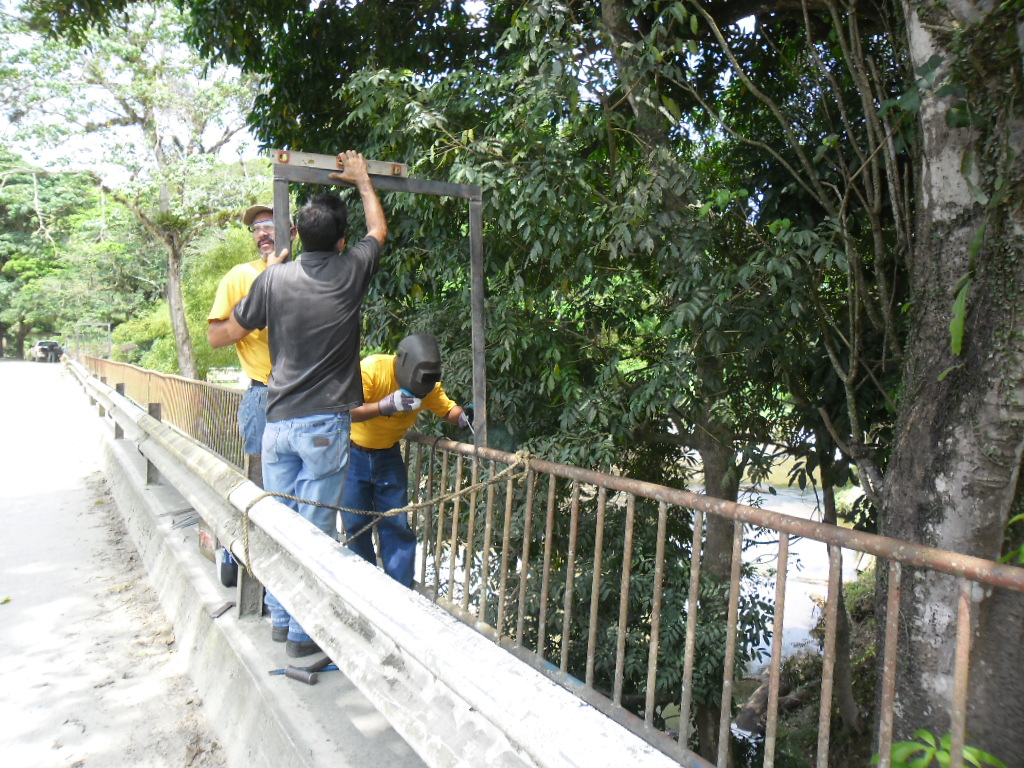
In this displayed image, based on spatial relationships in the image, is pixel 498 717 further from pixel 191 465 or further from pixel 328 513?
pixel 191 465

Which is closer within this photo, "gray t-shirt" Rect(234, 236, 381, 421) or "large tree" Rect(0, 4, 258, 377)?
"gray t-shirt" Rect(234, 236, 381, 421)

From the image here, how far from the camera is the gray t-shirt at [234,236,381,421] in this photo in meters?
3.64

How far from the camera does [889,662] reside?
7.31 ft

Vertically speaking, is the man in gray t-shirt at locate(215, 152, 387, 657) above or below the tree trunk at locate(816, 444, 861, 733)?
above

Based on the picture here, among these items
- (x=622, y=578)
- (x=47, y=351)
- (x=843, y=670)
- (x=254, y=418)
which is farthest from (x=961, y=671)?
(x=47, y=351)

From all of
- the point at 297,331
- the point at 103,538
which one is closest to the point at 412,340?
the point at 297,331

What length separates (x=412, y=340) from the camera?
3936 millimetres

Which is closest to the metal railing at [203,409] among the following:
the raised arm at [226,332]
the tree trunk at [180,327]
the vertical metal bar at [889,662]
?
the raised arm at [226,332]

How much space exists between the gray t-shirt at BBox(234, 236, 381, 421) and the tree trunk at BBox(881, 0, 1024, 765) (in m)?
2.56

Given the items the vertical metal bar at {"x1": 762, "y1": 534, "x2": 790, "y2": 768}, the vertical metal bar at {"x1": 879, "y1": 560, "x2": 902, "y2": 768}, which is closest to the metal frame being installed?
the vertical metal bar at {"x1": 762, "y1": 534, "x2": 790, "y2": 768}

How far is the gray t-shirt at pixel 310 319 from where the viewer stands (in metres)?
3.64

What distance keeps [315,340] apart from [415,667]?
6.22 feet

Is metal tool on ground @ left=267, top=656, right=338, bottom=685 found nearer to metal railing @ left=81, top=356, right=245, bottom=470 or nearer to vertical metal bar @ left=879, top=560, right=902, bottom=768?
vertical metal bar @ left=879, top=560, right=902, bottom=768

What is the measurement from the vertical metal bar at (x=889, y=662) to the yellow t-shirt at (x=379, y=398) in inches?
100
